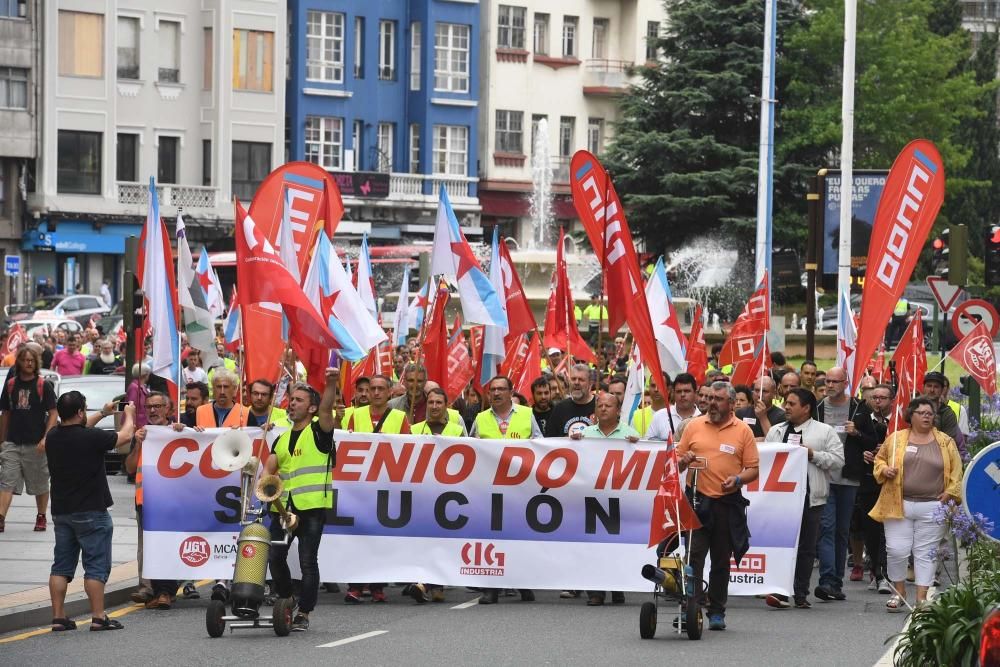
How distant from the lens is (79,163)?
6191 cm

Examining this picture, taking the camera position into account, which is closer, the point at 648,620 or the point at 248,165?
the point at 648,620

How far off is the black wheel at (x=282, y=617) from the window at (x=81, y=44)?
50907 mm

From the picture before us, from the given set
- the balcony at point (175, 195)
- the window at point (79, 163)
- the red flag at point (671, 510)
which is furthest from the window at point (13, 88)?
the red flag at point (671, 510)

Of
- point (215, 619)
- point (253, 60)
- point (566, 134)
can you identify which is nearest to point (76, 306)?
point (253, 60)

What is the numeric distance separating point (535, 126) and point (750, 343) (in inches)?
1974

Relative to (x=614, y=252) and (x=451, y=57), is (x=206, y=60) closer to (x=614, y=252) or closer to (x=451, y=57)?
(x=451, y=57)

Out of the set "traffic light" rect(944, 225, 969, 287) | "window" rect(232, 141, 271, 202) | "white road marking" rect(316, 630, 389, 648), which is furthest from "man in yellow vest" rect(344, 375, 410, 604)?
"window" rect(232, 141, 271, 202)

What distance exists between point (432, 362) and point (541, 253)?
83.3ft

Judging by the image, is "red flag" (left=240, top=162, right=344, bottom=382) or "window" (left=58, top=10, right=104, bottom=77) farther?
"window" (left=58, top=10, right=104, bottom=77)

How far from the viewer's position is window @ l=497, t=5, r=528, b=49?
70312 millimetres

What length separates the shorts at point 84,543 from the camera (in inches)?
523

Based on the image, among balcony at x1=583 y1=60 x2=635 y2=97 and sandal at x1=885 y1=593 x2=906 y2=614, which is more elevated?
balcony at x1=583 y1=60 x2=635 y2=97

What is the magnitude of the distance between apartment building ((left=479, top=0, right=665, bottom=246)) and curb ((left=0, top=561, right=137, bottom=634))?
54.6 meters

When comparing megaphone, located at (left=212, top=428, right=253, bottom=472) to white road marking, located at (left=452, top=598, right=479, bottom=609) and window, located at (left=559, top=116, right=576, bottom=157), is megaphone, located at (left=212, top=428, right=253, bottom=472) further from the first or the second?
window, located at (left=559, top=116, right=576, bottom=157)
